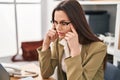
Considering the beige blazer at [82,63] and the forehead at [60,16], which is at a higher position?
the forehead at [60,16]

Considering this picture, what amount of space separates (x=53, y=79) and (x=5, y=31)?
141cm

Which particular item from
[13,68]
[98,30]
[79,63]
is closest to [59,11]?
[79,63]

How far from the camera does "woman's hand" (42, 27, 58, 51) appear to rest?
1314mm

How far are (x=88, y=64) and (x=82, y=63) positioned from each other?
47 mm

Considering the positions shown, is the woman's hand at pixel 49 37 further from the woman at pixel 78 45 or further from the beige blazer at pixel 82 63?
the woman at pixel 78 45

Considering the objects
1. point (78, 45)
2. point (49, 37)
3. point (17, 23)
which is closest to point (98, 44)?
point (78, 45)

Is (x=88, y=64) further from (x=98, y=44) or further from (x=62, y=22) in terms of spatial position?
(x=62, y=22)

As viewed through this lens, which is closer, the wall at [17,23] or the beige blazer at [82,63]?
the beige blazer at [82,63]

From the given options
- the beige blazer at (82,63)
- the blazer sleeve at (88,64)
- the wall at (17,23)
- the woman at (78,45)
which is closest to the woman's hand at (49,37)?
the beige blazer at (82,63)

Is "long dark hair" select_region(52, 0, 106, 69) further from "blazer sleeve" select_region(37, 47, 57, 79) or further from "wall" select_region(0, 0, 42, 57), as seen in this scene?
"wall" select_region(0, 0, 42, 57)

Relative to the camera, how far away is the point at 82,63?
1.13 m

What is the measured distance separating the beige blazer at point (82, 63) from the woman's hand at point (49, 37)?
→ 0.12 feet

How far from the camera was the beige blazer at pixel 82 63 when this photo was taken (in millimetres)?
1054

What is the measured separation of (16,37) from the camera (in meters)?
2.55
